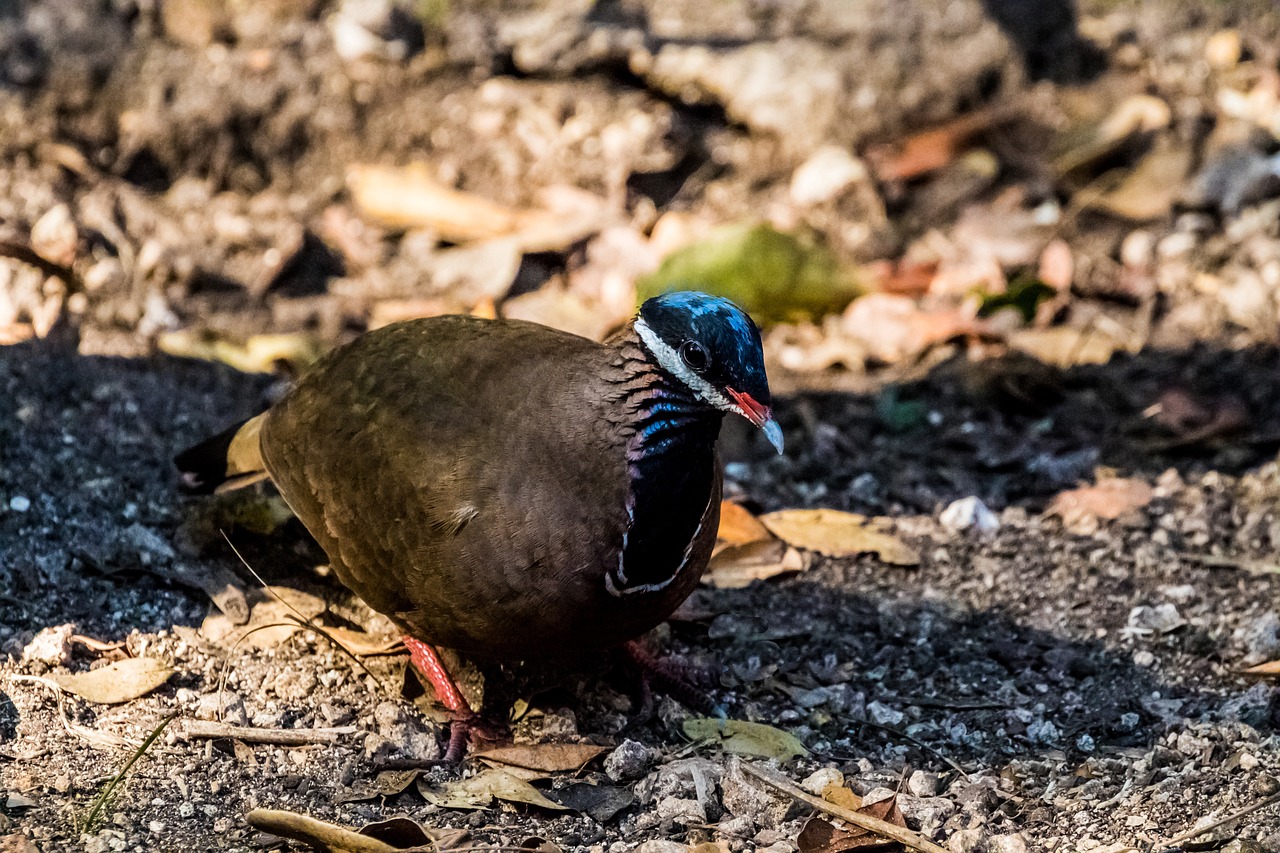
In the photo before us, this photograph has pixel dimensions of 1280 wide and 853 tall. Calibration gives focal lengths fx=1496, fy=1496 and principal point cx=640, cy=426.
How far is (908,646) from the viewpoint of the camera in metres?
4.31

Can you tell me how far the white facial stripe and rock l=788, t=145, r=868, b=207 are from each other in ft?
10.1

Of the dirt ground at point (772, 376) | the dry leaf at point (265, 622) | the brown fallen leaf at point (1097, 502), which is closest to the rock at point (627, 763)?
the dirt ground at point (772, 376)

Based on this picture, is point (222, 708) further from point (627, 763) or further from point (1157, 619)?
point (1157, 619)

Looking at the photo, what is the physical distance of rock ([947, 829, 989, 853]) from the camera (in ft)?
10.9

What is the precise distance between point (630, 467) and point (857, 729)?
1.00m

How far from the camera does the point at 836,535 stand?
15.6ft

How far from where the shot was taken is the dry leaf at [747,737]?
3.79 meters

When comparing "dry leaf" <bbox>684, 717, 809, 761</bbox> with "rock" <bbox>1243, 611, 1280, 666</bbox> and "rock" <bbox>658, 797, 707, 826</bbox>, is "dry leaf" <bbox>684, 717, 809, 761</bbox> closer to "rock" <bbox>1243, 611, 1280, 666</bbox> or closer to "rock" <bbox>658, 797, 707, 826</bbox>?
"rock" <bbox>658, 797, 707, 826</bbox>

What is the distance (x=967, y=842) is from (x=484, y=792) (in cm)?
114

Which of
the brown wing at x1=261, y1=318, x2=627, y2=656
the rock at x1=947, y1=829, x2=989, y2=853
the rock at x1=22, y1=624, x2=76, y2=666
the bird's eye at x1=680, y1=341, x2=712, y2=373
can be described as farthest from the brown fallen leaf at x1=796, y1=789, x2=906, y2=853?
the rock at x1=22, y1=624, x2=76, y2=666

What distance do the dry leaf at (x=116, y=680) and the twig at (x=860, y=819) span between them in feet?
5.15

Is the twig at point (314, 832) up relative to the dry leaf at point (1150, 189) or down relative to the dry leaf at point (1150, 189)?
down

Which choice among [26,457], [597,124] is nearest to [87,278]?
[26,457]

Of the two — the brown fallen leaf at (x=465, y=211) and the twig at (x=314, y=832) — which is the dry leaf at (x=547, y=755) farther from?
the brown fallen leaf at (x=465, y=211)
